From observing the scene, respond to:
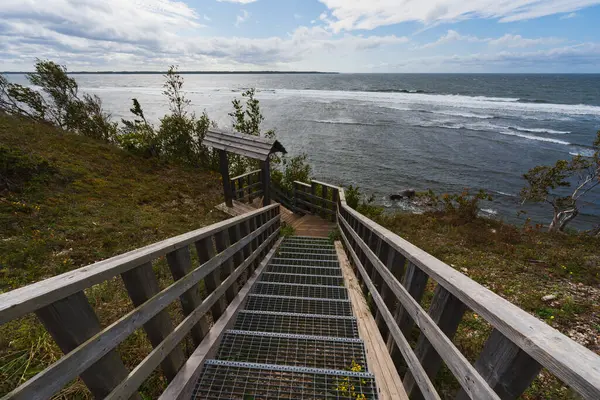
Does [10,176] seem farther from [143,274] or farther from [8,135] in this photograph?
[143,274]

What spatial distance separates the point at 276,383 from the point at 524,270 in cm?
674

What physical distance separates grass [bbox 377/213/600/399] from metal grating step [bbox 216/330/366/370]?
98 cm

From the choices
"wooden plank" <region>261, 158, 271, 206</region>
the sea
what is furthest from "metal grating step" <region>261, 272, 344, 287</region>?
the sea

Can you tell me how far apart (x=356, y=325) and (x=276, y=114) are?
45.1m

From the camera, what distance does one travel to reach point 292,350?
2.36 metres

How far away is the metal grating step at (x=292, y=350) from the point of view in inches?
88.9

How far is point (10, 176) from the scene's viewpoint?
20.5 ft

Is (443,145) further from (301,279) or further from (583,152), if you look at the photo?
(301,279)

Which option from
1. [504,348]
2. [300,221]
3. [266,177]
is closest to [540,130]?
[300,221]

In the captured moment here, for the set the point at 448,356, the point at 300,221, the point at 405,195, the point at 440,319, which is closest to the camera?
the point at 448,356

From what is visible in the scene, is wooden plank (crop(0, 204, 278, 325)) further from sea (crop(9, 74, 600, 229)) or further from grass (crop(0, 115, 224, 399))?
sea (crop(9, 74, 600, 229))

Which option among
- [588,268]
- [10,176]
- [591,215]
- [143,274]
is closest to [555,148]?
[591,215]

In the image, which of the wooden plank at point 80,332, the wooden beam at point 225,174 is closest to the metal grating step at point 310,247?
the wooden beam at point 225,174

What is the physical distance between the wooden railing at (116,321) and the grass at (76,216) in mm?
720
